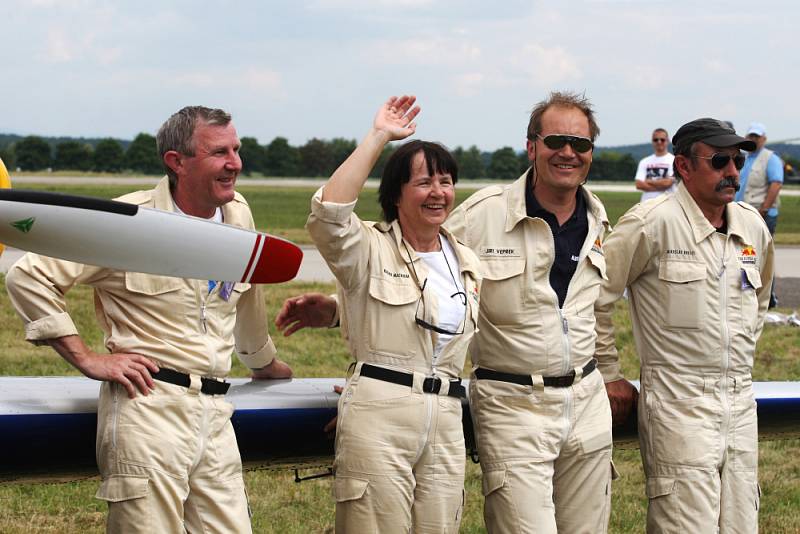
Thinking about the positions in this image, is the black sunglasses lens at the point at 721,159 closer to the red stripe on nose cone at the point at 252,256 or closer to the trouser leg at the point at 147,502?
the red stripe on nose cone at the point at 252,256

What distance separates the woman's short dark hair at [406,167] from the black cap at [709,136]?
127 cm

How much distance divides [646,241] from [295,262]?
1600 millimetres

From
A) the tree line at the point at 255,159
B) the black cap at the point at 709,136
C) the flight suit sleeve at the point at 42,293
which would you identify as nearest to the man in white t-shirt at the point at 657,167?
the black cap at the point at 709,136

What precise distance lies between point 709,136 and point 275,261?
196 cm

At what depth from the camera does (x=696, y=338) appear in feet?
15.8

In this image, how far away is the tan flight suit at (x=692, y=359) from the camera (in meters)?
4.76

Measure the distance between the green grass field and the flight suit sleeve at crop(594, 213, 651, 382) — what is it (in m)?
1.55

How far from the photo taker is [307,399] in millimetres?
4906

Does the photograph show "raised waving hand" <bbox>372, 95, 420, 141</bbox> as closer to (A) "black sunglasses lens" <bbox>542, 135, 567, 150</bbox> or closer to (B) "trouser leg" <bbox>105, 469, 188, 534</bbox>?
(A) "black sunglasses lens" <bbox>542, 135, 567, 150</bbox>

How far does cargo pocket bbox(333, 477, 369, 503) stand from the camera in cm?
392

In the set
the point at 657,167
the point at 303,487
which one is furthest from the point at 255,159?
the point at 303,487

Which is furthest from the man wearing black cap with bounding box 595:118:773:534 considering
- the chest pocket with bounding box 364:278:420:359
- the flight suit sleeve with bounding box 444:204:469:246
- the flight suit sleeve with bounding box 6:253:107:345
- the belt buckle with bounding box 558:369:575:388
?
the flight suit sleeve with bounding box 6:253:107:345

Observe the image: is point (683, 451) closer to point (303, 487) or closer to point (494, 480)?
point (494, 480)

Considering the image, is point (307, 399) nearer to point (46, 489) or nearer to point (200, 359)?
point (200, 359)
